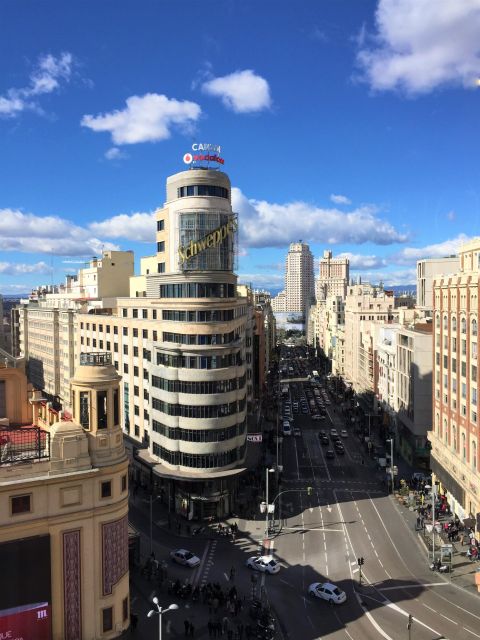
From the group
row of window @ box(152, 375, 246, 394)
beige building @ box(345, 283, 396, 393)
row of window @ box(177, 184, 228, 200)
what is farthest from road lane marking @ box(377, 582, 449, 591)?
beige building @ box(345, 283, 396, 393)

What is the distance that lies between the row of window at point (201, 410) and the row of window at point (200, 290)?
13113mm

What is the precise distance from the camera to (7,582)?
105ft

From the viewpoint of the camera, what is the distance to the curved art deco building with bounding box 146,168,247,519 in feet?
213

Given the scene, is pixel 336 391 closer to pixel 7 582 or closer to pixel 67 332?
pixel 67 332

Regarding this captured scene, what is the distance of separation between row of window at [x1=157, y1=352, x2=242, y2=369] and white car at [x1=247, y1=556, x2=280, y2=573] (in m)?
21.9

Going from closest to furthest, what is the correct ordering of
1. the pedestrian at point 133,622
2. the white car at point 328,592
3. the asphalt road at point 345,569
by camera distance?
the pedestrian at point 133,622 < the asphalt road at point 345,569 < the white car at point 328,592

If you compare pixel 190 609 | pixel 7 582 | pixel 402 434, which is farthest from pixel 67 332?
pixel 7 582

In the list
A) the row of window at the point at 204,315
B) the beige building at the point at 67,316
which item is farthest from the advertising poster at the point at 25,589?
the beige building at the point at 67,316

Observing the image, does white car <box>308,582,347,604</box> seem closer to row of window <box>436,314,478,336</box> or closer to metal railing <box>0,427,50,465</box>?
metal railing <box>0,427,50,465</box>

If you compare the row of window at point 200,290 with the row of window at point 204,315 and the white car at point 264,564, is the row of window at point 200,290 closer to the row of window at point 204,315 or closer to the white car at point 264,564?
the row of window at point 204,315

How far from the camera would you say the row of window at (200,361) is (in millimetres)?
65062

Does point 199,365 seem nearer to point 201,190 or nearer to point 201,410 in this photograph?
point 201,410

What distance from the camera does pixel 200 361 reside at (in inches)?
2559

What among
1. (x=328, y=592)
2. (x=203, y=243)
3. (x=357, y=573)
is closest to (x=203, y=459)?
(x=357, y=573)
